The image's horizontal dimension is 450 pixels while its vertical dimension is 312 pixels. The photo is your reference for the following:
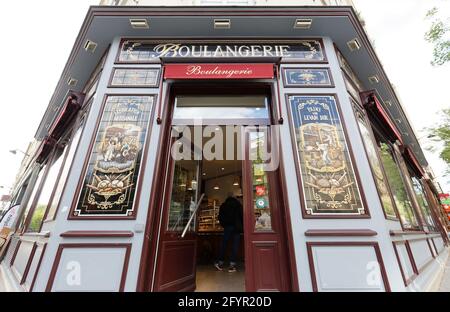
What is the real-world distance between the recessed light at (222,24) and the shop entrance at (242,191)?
1.44m

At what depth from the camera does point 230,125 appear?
3.86 meters

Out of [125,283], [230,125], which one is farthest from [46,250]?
[230,125]

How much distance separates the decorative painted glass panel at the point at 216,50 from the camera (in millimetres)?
4086

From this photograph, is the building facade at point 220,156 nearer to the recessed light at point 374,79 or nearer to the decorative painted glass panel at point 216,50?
the decorative painted glass panel at point 216,50

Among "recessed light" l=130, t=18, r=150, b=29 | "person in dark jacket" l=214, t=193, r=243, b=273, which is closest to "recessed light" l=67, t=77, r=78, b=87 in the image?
"recessed light" l=130, t=18, r=150, b=29

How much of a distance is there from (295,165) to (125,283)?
113 inches

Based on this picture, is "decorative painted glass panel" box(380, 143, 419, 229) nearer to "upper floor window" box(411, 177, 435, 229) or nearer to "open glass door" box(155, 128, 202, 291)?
"upper floor window" box(411, 177, 435, 229)

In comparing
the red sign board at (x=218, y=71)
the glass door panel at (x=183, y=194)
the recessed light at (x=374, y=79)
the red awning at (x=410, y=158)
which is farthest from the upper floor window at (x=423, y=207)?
the glass door panel at (x=183, y=194)

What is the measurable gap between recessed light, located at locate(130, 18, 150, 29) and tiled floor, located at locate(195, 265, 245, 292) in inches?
203

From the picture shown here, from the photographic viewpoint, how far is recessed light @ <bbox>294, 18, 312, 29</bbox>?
13.2 ft

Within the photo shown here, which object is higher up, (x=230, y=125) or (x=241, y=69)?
(x=241, y=69)
